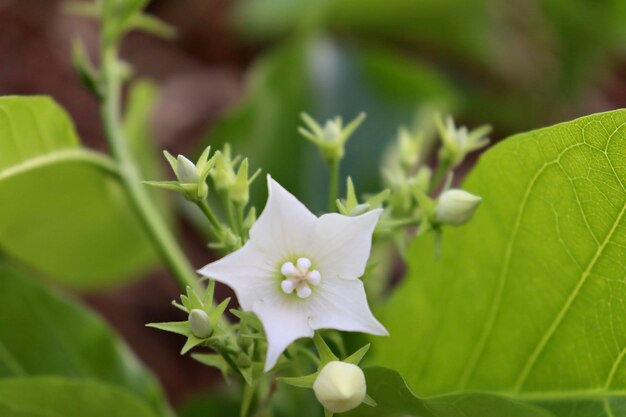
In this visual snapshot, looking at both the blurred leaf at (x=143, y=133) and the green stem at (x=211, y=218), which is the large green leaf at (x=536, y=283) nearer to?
the green stem at (x=211, y=218)

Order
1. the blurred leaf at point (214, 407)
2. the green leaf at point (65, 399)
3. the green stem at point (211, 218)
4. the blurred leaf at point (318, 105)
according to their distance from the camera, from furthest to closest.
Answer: the blurred leaf at point (318, 105) < the blurred leaf at point (214, 407) < the green leaf at point (65, 399) < the green stem at point (211, 218)

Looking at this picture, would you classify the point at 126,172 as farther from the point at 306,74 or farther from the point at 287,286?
the point at 306,74

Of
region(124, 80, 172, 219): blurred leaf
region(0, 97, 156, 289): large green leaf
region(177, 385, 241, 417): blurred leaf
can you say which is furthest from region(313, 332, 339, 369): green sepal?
region(124, 80, 172, 219): blurred leaf

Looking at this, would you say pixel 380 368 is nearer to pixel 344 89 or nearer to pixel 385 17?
pixel 344 89

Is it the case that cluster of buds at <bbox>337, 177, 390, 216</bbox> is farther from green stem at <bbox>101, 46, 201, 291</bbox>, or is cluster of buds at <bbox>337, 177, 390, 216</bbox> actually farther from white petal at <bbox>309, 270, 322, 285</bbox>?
green stem at <bbox>101, 46, 201, 291</bbox>

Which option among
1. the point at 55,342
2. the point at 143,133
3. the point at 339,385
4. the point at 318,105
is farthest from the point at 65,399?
the point at 318,105

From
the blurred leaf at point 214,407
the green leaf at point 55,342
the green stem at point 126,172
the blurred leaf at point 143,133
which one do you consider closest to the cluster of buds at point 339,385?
the green stem at point 126,172
